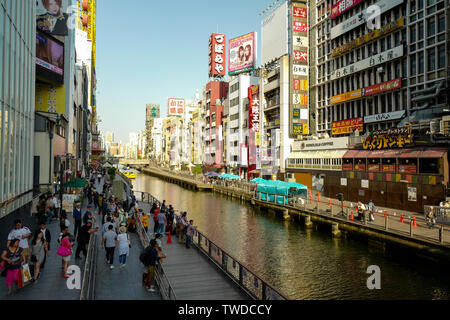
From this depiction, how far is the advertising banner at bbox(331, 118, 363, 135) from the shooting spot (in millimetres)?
44750

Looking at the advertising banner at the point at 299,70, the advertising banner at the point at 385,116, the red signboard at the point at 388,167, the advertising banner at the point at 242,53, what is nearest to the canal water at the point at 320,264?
the red signboard at the point at 388,167

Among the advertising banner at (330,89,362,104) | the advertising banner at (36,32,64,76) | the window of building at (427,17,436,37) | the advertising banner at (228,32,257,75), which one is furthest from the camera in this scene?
the advertising banner at (228,32,257,75)

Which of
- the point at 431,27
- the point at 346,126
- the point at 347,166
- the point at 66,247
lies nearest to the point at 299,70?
the point at 346,126

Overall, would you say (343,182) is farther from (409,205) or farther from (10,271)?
(10,271)

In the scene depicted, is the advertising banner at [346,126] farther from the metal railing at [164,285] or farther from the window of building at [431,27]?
the metal railing at [164,285]

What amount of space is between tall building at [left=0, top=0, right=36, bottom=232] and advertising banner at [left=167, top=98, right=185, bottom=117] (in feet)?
527

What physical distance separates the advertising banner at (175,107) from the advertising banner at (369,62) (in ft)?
452

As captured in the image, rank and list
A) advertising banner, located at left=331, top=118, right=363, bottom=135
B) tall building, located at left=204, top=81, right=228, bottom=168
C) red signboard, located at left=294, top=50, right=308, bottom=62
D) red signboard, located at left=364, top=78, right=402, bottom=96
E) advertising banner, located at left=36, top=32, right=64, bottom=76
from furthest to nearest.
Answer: tall building, located at left=204, top=81, right=228, bottom=168, red signboard, located at left=294, top=50, right=308, bottom=62, advertising banner, located at left=331, top=118, right=363, bottom=135, red signboard, located at left=364, top=78, right=402, bottom=96, advertising banner, located at left=36, top=32, right=64, bottom=76

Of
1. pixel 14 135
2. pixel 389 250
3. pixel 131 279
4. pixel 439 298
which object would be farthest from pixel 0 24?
pixel 389 250

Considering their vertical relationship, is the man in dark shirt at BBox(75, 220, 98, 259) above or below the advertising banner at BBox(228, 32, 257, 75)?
below

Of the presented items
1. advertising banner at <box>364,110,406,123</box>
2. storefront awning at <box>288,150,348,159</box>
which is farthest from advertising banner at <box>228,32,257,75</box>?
advertising banner at <box>364,110,406,123</box>

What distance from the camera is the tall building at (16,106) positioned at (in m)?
14.1

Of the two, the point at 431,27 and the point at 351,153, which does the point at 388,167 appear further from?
the point at 431,27

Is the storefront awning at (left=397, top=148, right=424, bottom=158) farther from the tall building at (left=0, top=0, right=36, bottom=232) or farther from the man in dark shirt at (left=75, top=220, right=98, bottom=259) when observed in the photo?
the tall building at (left=0, top=0, right=36, bottom=232)
